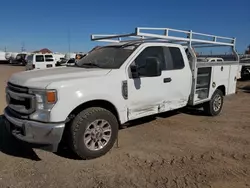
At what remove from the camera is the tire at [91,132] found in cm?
373

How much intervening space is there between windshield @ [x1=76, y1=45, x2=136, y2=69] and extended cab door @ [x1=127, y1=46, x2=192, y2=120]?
251 millimetres

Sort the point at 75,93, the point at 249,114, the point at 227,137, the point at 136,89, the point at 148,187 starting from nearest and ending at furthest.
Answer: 1. the point at 148,187
2. the point at 75,93
3. the point at 136,89
4. the point at 227,137
5. the point at 249,114

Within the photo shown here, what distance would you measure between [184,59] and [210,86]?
1319 millimetres

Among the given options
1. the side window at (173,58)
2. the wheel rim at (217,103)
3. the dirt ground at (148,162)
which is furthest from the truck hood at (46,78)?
the wheel rim at (217,103)

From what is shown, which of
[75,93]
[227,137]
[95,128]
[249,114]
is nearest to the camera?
[75,93]

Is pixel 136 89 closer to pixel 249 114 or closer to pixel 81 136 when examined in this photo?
pixel 81 136

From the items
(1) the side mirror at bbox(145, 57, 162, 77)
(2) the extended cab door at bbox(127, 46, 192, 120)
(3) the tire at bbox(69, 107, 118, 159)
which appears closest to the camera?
(3) the tire at bbox(69, 107, 118, 159)

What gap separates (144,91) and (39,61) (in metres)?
20.7

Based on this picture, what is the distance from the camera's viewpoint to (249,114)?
285 inches

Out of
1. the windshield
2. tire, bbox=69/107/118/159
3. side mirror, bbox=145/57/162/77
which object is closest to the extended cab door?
side mirror, bbox=145/57/162/77

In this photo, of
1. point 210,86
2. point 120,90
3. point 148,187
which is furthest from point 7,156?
point 210,86

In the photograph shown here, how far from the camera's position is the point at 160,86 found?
4.90 m

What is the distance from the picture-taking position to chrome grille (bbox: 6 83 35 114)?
3541 mm

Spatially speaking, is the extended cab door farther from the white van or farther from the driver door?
the white van
